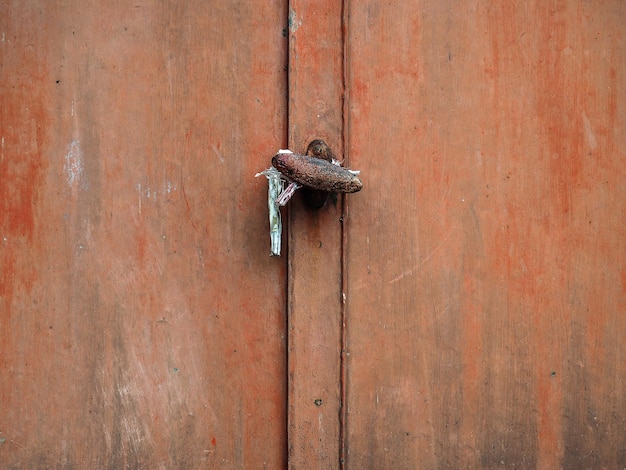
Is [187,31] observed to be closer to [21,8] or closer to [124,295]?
[21,8]

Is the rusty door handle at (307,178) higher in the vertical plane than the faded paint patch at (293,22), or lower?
lower

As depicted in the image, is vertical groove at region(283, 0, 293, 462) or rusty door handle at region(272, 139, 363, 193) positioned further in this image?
vertical groove at region(283, 0, 293, 462)

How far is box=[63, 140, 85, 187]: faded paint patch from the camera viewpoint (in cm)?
90

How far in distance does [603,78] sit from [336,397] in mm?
669

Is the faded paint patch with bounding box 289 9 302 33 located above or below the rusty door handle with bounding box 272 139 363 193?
above

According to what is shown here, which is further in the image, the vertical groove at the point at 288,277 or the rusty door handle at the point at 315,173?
the vertical groove at the point at 288,277

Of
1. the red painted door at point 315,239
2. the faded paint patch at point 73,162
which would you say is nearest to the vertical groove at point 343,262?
the red painted door at point 315,239

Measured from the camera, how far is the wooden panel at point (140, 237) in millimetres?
898

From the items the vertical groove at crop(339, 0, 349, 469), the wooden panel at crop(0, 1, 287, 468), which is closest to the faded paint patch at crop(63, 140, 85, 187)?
the wooden panel at crop(0, 1, 287, 468)

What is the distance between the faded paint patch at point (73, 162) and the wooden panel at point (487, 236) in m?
0.42

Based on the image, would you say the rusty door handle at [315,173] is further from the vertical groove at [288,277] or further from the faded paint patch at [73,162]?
the faded paint patch at [73,162]

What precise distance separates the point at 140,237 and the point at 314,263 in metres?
0.27

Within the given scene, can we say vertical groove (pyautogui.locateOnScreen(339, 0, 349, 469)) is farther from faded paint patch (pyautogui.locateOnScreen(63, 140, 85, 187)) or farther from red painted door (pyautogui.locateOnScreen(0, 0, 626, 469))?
faded paint patch (pyautogui.locateOnScreen(63, 140, 85, 187))

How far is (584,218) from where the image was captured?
0.96 metres
